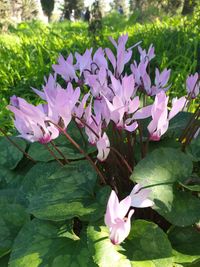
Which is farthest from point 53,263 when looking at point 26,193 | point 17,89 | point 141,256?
point 17,89

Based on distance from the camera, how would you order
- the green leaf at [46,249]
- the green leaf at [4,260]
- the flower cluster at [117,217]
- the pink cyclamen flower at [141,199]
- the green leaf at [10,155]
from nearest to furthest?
the flower cluster at [117,217], the pink cyclamen flower at [141,199], the green leaf at [46,249], the green leaf at [4,260], the green leaf at [10,155]

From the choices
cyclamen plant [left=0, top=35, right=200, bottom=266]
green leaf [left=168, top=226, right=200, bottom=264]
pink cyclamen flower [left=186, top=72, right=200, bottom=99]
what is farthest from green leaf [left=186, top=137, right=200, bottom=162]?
green leaf [left=168, top=226, right=200, bottom=264]

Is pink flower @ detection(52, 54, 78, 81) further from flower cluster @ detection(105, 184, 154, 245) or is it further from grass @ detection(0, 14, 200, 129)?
grass @ detection(0, 14, 200, 129)

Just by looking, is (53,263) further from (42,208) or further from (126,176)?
(126,176)

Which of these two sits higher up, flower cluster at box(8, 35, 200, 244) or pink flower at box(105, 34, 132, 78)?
pink flower at box(105, 34, 132, 78)

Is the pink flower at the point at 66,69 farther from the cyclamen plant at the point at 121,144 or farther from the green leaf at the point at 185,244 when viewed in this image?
the green leaf at the point at 185,244

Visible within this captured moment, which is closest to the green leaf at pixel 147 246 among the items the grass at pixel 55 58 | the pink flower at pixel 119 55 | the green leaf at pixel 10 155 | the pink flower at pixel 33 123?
the pink flower at pixel 33 123

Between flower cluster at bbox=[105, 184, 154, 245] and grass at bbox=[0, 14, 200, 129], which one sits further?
grass at bbox=[0, 14, 200, 129]
